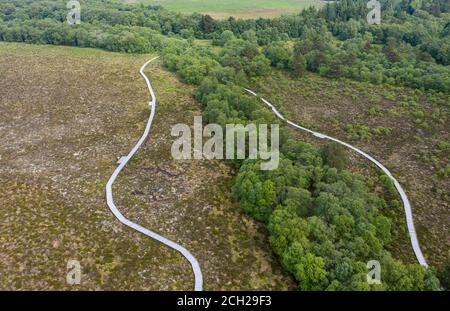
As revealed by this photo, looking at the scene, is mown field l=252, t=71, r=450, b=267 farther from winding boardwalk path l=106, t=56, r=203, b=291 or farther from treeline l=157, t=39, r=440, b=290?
winding boardwalk path l=106, t=56, r=203, b=291

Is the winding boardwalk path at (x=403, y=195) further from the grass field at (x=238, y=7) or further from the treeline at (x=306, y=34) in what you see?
the grass field at (x=238, y=7)

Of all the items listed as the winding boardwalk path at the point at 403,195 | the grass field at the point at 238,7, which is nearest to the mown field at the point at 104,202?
the winding boardwalk path at the point at 403,195

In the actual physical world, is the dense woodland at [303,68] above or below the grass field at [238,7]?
below

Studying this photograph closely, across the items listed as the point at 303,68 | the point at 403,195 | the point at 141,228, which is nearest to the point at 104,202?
the point at 141,228

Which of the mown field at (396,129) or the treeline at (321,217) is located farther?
the mown field at (396,129)

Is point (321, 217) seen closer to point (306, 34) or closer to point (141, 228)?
point (141, 228)

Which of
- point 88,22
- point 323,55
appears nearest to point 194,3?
point 88,22

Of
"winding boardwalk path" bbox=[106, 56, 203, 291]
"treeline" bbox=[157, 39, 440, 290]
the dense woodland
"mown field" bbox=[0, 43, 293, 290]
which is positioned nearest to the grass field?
the dense woodland
